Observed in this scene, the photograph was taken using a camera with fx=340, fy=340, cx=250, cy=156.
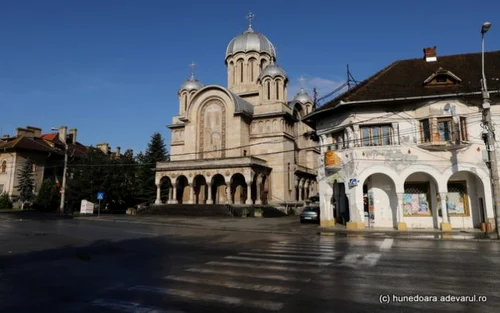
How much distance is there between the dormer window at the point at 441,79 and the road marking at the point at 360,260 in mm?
14473

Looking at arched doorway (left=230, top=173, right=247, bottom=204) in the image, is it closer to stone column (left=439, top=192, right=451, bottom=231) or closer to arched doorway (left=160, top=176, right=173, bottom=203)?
arched doorway (left=160, top=176, right=173, bottom=203)

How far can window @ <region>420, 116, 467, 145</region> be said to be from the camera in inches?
770

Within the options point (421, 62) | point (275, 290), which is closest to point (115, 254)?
point (275, 290)

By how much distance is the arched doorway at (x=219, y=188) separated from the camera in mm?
43662

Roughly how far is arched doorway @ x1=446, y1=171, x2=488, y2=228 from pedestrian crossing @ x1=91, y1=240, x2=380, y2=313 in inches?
509

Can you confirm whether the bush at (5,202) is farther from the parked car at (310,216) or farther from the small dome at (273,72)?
the parked car at (310,216)

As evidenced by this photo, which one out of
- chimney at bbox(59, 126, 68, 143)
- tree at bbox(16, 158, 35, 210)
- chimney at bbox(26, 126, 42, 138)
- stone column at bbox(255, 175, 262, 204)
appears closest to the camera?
stone column at bbox(255, 175, 262, 204)

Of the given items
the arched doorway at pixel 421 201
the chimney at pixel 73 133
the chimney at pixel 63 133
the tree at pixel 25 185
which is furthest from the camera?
the chimney at pixel 73 133

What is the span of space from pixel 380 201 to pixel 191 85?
41.1 m

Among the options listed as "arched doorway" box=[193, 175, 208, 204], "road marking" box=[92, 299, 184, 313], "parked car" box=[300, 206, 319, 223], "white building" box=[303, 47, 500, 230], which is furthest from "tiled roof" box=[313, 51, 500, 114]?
"arched doorway" box=[193, 175, 208, 204]

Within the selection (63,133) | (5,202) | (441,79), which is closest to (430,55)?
(441,79)

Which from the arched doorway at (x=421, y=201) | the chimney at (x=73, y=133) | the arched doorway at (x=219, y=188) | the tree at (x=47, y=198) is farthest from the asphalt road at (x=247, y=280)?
the chimney at (x=73, y=133)

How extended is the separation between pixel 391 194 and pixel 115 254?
16677mm

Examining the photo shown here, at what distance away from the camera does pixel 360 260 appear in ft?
31.9
